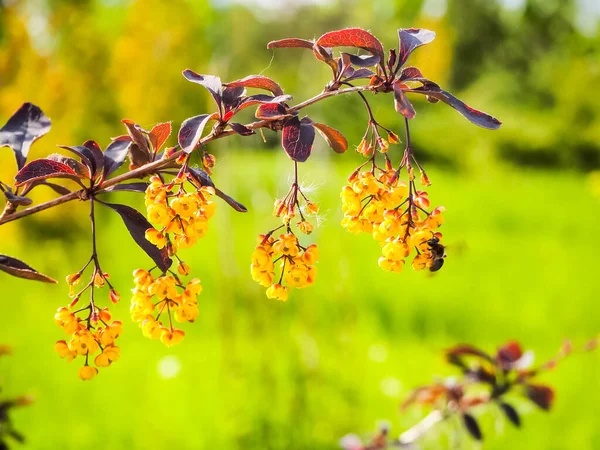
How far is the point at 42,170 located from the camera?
640 millimetres

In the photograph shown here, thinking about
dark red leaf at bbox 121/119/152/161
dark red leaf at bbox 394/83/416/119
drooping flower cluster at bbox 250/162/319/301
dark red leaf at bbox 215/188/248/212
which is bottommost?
drooping flower cluster at bbox 250/162/319/301

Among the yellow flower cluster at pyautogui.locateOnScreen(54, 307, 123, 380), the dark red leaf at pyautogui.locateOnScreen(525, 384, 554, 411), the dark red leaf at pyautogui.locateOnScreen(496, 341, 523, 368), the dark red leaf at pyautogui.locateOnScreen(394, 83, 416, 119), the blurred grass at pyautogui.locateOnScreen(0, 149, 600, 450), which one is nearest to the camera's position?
the dark red leaf at pyautogui.locateOnScreen(394, 83, 416, 119)

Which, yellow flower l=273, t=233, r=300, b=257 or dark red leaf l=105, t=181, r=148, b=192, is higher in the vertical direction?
dark red leaf l=105, t=181, r=148, b=192

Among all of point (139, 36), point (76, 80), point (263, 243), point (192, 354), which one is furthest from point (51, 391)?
point (139, 36)

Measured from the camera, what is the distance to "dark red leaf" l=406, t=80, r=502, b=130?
1.90ft

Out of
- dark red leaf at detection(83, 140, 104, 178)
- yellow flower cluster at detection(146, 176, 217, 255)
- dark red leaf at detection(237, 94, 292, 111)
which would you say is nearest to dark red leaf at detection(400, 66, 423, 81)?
dark red leaf at detection(237, 94, 292, 111)

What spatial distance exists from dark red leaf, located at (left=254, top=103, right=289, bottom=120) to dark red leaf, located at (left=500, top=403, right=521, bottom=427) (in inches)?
35.3

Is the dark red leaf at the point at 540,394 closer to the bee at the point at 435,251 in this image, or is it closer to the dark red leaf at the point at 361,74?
the bee at the point at 435,251

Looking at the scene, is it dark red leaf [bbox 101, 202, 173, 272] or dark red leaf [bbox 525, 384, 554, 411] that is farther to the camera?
dark red leaf [bbox 525, 384, 554, 411]

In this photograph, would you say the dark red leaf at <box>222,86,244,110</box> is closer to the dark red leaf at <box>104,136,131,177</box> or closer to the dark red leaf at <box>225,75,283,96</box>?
the dark red leaf at <box>225,75,283,96</box>

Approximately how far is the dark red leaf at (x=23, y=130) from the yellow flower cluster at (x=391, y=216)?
38 centimetres

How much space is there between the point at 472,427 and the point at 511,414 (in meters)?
0.08

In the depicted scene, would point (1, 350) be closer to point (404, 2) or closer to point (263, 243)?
point (263, 243)

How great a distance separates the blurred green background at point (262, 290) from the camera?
7.38ft
